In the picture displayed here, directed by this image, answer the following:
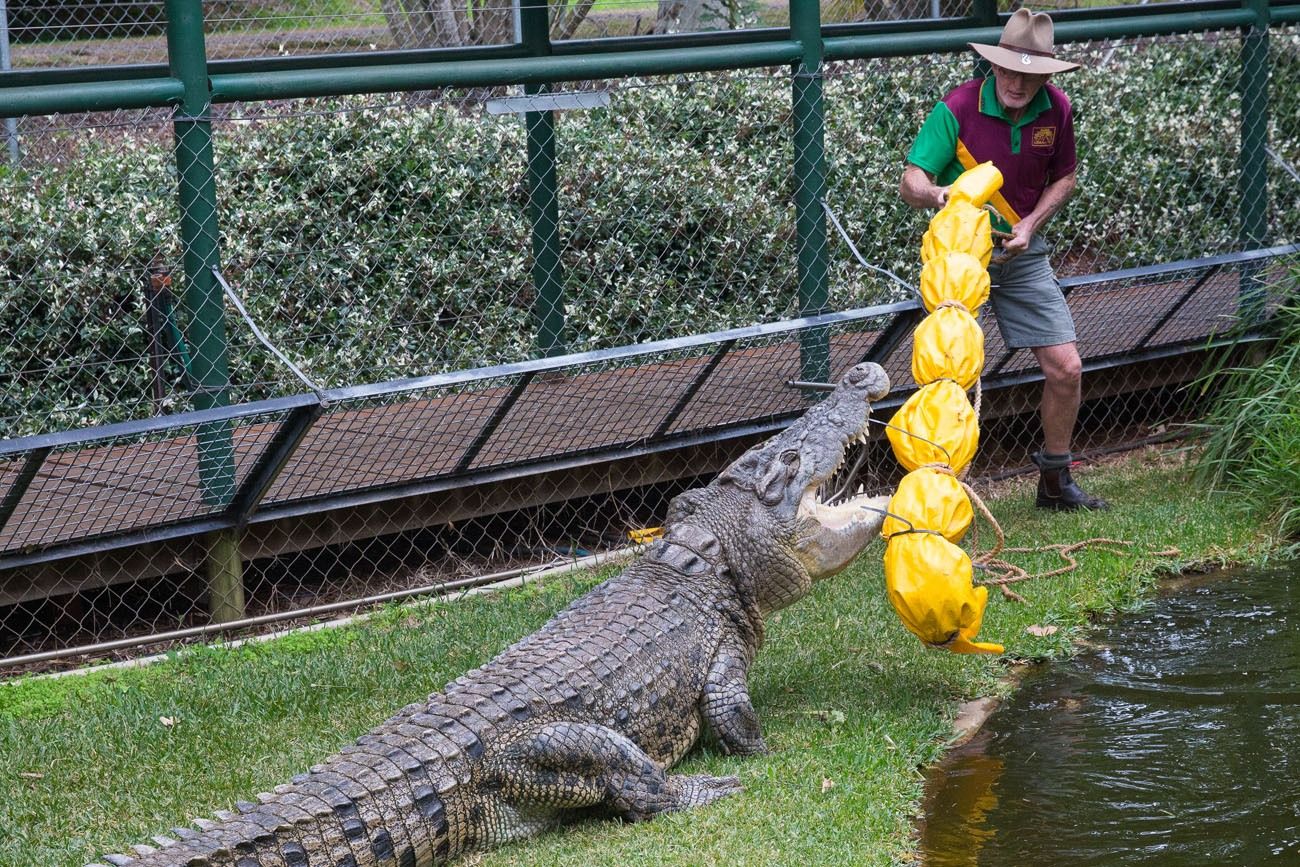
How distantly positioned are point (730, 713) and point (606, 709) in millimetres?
425

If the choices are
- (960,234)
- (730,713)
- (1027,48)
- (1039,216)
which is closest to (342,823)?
(730,713)

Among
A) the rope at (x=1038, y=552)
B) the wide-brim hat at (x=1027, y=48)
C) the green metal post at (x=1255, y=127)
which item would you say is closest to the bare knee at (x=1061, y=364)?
the rope at (x=1038, y=552)

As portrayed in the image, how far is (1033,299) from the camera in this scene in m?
5.64

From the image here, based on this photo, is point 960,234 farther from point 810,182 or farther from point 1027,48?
point 810,182

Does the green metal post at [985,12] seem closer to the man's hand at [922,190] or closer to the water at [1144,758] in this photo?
the man's hand at [922,190]

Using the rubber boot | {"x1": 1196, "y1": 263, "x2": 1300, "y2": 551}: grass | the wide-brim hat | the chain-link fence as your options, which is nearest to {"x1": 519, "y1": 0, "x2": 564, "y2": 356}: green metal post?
the chain-link fence

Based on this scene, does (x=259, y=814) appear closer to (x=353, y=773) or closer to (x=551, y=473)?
(x=353, y=773)

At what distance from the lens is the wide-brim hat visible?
204 inches

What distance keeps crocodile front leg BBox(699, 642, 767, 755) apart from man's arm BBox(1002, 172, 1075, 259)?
229cm

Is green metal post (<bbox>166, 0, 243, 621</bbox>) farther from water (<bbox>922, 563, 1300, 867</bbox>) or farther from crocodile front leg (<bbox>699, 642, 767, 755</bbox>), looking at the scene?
water (<bbox>922, 563, 1300, 867</bbox>)

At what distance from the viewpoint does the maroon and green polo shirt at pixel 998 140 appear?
17.5ft

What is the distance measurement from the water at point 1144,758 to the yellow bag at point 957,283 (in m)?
1.20

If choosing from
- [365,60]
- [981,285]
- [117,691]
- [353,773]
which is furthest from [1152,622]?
[365,60]

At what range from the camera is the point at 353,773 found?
304 centimetres
